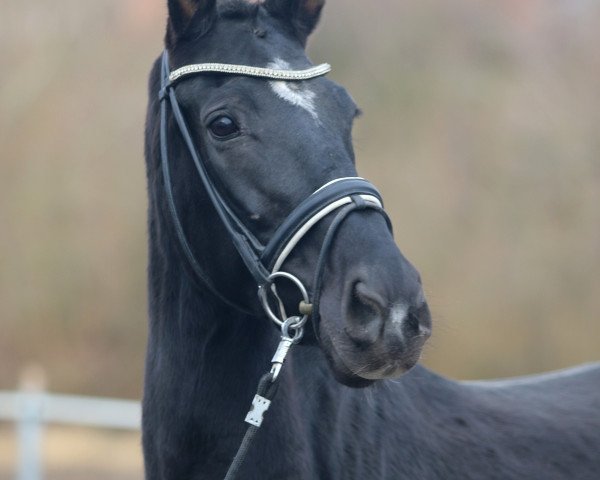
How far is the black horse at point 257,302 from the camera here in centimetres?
288

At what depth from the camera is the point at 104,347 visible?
20.0 m

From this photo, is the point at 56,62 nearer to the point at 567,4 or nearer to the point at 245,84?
the point at 567,4

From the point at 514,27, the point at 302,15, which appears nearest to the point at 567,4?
the point at 514,27

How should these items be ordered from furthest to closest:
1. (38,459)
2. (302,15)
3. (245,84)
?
1. (38,459)
2. (302,15)
3. (245,84)

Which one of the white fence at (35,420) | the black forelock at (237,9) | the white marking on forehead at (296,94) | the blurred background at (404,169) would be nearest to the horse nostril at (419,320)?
the white marking on forehead at (296,94)

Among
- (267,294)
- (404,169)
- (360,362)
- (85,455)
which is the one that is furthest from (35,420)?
(404,169)

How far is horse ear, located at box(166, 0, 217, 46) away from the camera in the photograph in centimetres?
329

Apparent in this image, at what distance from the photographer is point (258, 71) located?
311cm

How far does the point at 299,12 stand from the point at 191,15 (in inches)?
16.0

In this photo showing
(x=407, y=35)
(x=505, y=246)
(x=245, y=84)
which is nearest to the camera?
(x=245, y=84)

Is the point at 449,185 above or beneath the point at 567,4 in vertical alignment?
beneath

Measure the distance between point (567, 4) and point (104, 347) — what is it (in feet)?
39.9

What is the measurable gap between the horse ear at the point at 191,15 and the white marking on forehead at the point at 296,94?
333 millimetres

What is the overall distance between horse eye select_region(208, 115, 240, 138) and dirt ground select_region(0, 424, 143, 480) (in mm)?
8988
